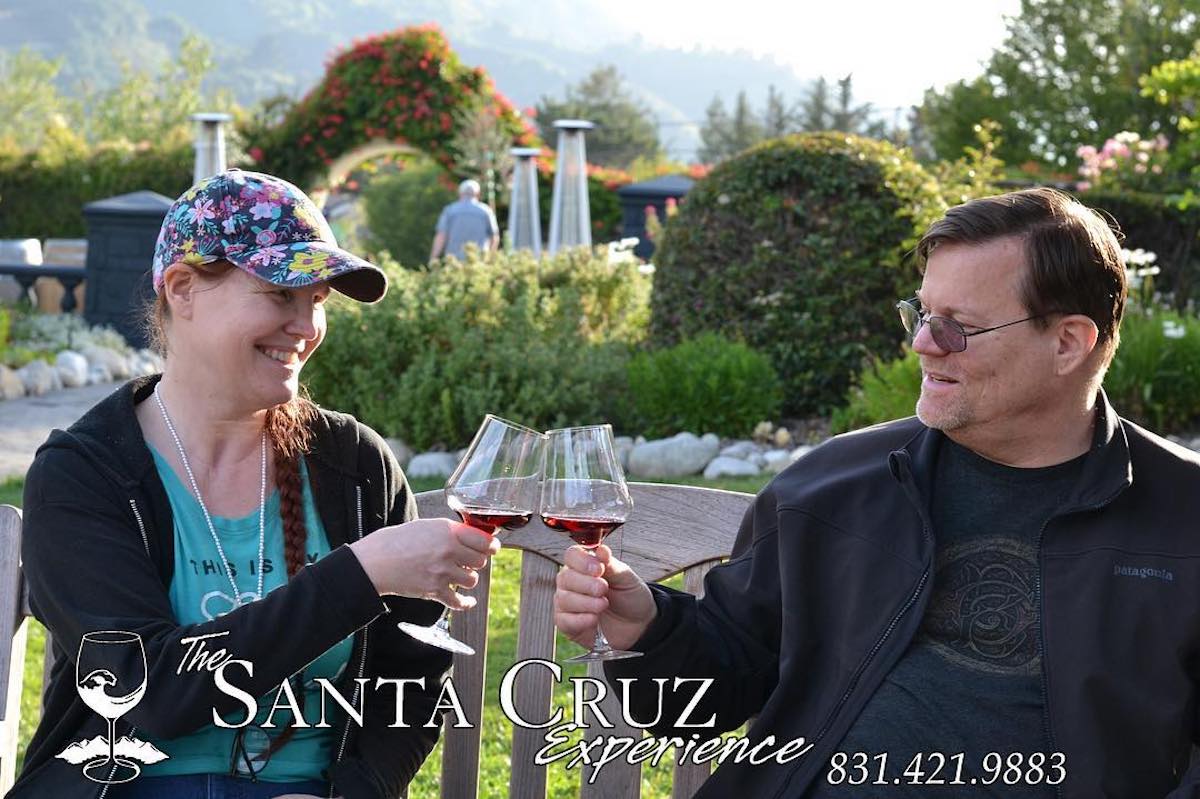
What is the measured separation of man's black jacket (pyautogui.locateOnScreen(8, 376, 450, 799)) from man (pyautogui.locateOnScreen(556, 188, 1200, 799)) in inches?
17.8

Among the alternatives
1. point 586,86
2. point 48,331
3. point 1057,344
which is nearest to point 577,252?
point 48,331

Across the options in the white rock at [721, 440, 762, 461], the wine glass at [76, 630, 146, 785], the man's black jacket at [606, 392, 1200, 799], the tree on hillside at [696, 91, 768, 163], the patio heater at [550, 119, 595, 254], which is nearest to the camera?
the wine glass at [76, 630, 146, 785]

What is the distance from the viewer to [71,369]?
12547 mm

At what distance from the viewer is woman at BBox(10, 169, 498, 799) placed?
2225mm

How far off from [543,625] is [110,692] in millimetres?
853

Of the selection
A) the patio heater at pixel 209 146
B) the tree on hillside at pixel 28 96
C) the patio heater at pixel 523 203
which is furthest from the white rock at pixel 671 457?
the tree on hillside at pixel 28 96

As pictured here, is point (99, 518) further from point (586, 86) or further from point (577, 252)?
point (586, 86)

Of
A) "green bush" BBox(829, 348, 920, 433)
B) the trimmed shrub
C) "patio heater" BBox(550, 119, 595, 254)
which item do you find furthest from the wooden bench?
"patio heater" BBox(550, 119, 595, 254)

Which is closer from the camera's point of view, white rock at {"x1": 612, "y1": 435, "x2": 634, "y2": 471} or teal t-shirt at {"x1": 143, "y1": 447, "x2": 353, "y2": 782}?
teal t-shirt at {"x1": 143, "y1": 447, "x2": 353, "y2": 782}

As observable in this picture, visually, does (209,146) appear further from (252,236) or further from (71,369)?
(252,236)

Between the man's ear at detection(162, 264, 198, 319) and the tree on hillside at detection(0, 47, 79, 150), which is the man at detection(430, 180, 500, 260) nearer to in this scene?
the man's ear at detection(162, 264, 198, 319)

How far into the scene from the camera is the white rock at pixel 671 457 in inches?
307

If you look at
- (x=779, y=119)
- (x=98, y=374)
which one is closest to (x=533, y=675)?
(x=98, y=374)

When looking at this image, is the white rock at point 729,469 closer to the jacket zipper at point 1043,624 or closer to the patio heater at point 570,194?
the jacket zipper at point 1043,624
